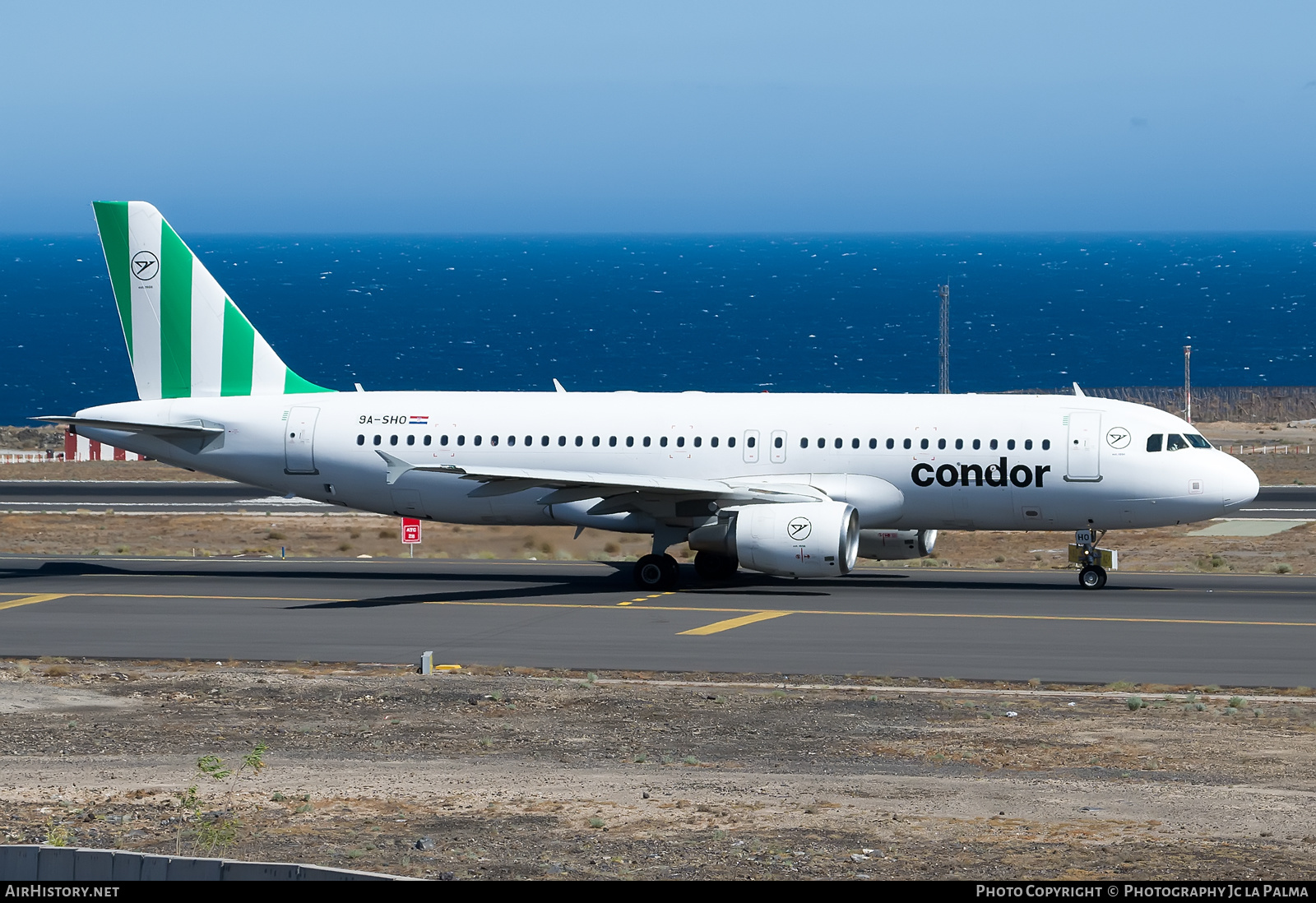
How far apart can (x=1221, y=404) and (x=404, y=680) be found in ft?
292

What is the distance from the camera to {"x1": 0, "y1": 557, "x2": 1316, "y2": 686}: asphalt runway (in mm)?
26750

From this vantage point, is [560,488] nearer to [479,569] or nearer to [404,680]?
[479,569]

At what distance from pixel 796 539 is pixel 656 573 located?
3761 mm

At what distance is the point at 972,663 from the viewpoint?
26.4 meters

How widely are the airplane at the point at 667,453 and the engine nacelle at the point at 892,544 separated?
0.05m

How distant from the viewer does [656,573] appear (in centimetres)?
3566

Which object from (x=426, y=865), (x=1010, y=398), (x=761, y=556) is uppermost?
(x=1010, y=398)

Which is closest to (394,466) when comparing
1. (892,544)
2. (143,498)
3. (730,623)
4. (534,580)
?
(534,580)

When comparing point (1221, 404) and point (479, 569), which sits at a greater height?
point (1221, 404)

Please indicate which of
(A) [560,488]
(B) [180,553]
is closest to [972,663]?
(A) [560,488]

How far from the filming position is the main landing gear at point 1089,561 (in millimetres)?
35531

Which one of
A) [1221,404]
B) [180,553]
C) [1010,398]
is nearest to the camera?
[1010,398]

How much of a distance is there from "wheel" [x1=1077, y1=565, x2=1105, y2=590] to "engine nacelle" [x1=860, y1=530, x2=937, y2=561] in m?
3.48
